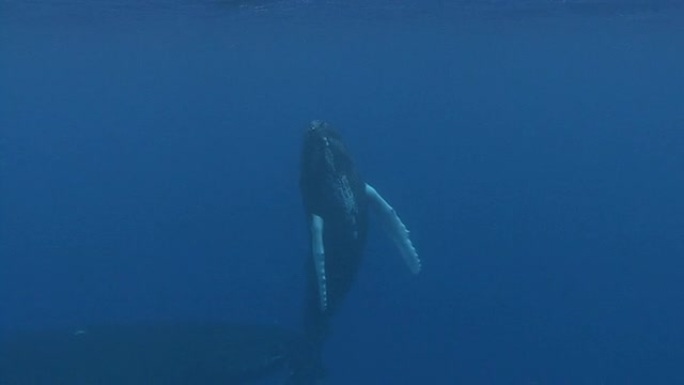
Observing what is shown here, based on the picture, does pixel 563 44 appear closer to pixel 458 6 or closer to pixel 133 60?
pixel 458 6

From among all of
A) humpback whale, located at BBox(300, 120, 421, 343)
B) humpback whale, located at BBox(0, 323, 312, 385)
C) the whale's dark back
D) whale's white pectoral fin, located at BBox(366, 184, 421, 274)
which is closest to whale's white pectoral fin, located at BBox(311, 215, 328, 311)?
humpback whale, located at BBox(300, 120, 421, 343)

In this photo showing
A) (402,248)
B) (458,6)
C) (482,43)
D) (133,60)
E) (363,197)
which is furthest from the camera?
(133,60)

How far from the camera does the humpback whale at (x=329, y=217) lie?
14.1m

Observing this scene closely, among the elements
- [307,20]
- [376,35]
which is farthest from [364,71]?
[307,20]

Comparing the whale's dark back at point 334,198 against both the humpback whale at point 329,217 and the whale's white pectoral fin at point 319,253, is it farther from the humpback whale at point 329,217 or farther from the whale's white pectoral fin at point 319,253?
the whale's white pectoral fin at point 319,253

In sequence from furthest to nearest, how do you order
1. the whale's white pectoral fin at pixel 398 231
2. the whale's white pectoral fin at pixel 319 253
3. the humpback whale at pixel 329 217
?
the whale's white pectoral fin at pixel 398 231, the humpback whale at pixel 329 217, the whale's white pectoral fin at pixel 319 253

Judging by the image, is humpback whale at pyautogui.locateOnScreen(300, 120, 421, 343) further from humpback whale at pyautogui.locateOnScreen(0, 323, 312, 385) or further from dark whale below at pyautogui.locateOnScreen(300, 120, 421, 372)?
humpback whale at pyautogui.locateOnScreen(0, 323, 312, 385)

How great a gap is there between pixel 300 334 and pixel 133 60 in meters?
41.6

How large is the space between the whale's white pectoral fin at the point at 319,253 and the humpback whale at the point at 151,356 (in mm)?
1727

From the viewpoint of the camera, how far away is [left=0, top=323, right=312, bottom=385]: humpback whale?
1473cm

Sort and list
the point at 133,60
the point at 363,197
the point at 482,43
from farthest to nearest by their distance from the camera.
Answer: the point at 133,60, the point at 482,43, the point at 363,197

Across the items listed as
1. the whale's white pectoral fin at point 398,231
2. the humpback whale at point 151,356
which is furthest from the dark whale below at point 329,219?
the humpback whale at point 151,356

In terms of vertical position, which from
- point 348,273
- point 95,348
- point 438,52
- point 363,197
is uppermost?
point 438,52

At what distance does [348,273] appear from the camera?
49.7 feet
